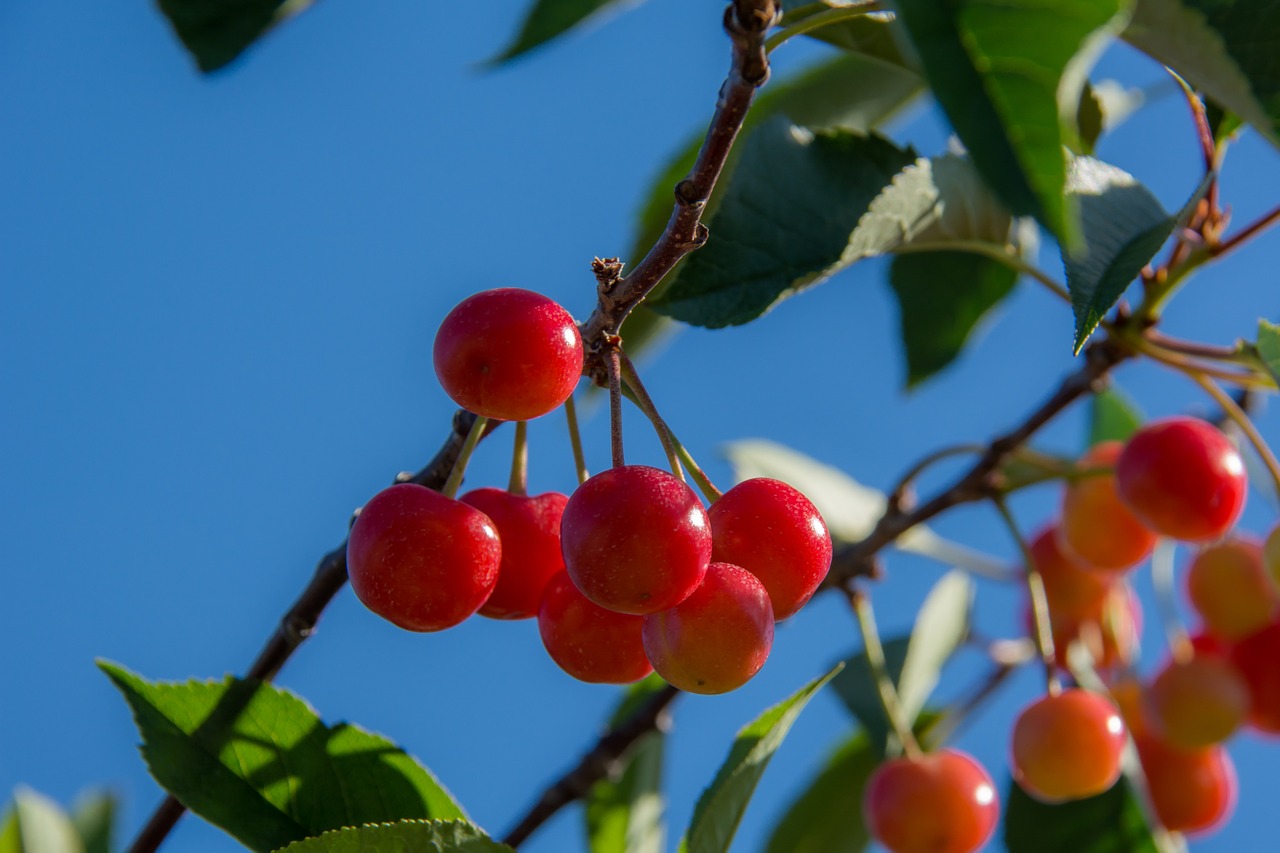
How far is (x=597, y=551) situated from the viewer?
32.9 inches

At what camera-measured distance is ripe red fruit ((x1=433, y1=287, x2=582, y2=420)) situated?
87 cm

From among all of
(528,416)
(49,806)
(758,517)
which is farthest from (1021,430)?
(49,806)

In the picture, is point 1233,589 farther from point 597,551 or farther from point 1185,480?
point 597,551

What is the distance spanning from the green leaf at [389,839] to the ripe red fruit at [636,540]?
0.22 meters

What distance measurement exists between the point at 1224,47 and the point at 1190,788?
52.9 inches

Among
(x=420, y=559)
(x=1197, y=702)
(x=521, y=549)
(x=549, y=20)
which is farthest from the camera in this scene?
(x=1197, y=702)

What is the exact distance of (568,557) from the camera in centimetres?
86

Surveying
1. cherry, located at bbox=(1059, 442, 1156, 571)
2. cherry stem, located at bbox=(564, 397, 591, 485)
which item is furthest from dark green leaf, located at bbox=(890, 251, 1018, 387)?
cherry stem, located at bbox=(564, 397, 591, 485)

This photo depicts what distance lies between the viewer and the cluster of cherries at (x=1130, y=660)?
146cm

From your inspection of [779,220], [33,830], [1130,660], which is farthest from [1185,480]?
[33,830]

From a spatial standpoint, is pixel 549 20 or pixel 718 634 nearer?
pixel 718 634

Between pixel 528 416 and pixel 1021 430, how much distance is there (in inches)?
35.7

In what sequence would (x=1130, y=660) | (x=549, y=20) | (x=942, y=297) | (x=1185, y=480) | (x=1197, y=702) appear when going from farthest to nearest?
(x=1130, y=660)
(x=942, y=297)
(x=1197, y=702)
(x=1185, y=480)
(x=549, y=20)

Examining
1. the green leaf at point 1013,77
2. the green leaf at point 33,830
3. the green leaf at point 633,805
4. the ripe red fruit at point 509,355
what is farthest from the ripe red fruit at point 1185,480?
the green leaf at point 33,830
